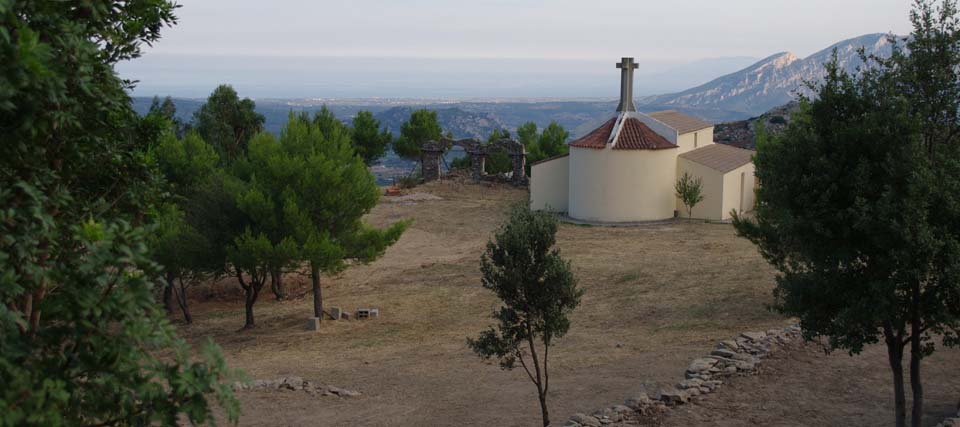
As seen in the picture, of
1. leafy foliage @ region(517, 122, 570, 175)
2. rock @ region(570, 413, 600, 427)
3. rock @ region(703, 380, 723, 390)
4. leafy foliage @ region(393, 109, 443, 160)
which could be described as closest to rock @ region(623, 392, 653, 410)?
rock @ region(570, 413, 600, 427)

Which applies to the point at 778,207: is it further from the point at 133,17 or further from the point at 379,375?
the point at 379,375

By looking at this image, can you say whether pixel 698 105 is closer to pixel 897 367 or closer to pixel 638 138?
pixel 638 138

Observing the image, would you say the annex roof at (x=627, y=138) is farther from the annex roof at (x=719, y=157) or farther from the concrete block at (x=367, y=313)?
the concrete block at (x=367, y=313)

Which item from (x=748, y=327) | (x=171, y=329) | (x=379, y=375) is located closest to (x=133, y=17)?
(x=171, y=329)

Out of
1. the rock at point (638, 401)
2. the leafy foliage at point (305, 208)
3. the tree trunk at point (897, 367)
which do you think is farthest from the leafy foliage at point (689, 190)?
the tree trunk at point (897, 367)

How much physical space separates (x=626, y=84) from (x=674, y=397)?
23326mm

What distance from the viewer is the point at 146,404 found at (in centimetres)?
459

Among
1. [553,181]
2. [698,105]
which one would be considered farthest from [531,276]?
[698,105]

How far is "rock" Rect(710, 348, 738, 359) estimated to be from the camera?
13822 millimetres

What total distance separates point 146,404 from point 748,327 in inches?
556

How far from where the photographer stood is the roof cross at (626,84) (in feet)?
109

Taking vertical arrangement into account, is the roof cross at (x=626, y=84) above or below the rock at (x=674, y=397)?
above

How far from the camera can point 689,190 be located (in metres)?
32.2

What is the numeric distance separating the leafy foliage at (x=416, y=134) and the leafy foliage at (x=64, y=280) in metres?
47.5
